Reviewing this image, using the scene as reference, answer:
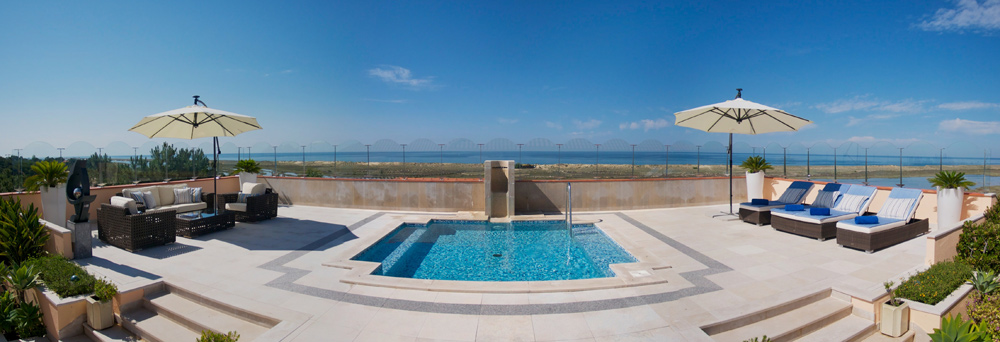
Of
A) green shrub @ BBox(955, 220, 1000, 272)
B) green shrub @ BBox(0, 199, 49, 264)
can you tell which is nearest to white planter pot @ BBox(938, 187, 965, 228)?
green shrub @ BBox(955, 220, 1000, 272)

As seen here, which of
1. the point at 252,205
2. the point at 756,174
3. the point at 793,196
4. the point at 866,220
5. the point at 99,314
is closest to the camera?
the point at 99,314

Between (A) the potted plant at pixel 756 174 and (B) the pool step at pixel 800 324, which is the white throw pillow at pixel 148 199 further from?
(A) the potted plant at pixel 756 174

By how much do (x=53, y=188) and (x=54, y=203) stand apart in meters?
0.28

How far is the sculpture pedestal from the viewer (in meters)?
5.83

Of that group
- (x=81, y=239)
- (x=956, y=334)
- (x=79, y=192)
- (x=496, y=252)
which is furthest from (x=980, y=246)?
(x=79, y=192)

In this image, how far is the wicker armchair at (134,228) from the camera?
6250 mm

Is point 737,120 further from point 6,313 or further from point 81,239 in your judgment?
point 81,239

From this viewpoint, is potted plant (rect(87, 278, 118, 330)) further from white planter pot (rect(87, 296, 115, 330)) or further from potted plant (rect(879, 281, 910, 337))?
potted plant (rect(879, 281, 910, 337))

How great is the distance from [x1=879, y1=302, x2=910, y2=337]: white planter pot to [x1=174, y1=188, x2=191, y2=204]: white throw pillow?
12506 millimetres

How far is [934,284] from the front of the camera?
409 cm

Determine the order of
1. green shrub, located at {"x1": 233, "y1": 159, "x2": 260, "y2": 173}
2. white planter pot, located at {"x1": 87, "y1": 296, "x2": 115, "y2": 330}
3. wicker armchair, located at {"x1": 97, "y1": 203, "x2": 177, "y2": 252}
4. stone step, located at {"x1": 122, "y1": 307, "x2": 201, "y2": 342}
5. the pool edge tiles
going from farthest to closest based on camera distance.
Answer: green shrub, located at {"x1": 233, "y1": 159, "x2": 260, "y2": 173} < wicker armchair, located at {"x1": 97, "y1": 203, "x2": 177, "y2": 252} < the pool edge tiles < white planter pot, located at {"x1": 87, "y1": 296, "x2": 115, "y2": 330} < stone step, located at {"x1": 122, "y1": 307, "x2": 201, "y2": 342}

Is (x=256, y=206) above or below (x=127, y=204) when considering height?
below

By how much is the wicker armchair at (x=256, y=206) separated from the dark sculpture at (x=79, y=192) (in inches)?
102

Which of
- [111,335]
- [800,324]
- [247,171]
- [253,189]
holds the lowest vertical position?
[111,335]
